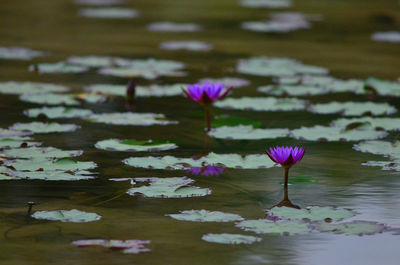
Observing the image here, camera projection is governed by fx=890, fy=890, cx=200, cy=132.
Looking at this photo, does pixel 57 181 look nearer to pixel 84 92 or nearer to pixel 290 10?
pixel 84 92

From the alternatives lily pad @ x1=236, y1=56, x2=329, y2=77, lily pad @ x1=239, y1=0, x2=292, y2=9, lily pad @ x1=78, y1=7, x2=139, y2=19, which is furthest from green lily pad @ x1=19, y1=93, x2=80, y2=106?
lily pad @ x1=239, y1=0, x2=292, y2=9

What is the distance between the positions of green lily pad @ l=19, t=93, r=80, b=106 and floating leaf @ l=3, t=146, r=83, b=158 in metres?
0.94

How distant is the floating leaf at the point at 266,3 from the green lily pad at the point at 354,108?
508 centimetres

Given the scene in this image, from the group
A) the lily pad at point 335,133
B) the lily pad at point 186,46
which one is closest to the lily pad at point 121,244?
the lily pad at point 335,133

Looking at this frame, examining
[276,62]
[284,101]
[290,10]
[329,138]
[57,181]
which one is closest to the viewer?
[57,181]

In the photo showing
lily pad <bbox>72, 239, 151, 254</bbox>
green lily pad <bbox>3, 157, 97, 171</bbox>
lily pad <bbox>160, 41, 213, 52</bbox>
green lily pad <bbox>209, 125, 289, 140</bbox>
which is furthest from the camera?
lily pad <bbox>160, 41, 213, 52</bbox>

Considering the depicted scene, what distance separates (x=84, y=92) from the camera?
4055 mm

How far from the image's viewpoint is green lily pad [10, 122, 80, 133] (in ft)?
10.4

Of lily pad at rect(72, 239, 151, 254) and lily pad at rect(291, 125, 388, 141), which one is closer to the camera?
lily pad at rect(72, 239, 151, 254)

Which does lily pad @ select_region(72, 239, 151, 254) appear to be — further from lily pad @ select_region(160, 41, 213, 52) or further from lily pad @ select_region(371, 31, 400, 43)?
lily pad @ select_region(371, 31, 400, 43)

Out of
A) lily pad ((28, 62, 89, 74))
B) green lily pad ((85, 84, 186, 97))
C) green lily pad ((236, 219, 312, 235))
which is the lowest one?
green lily pad ((236, 219, 312, 235))

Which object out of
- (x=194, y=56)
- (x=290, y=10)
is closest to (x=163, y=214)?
(x=194, y=56)

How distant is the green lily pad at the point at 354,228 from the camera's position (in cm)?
204

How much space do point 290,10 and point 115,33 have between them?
258 centimetres
